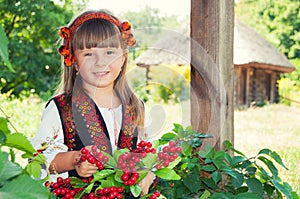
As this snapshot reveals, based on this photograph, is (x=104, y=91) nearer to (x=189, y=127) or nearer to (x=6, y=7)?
(x=189, y=127)

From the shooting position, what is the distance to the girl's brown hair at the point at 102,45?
4.43ft

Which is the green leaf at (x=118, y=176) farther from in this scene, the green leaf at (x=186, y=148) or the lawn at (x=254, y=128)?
A: the green leaf at (x=186, y=148)

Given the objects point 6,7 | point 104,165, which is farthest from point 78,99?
point 6,7

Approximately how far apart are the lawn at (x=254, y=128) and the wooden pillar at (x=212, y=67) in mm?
130

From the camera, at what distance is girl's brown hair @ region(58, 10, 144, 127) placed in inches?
53.2

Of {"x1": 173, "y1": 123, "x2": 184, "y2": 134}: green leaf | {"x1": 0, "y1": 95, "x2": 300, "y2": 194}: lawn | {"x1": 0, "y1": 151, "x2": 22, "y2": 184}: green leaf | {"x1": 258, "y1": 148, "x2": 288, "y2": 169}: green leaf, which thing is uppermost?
{"x1": 0, "y1": 151, "x2": 22, "y2": 184}: green leaf

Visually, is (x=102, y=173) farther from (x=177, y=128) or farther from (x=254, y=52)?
(x=254, y=52)

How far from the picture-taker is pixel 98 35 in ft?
4.43

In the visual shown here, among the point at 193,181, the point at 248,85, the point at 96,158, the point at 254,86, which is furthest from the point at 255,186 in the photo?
the point at 254,86

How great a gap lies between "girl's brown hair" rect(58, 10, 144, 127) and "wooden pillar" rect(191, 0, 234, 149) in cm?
24

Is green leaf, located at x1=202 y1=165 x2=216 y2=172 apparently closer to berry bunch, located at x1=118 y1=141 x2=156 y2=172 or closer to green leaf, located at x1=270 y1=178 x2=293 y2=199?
green leaf, located at x1=270 y1=178 x2=293 y2=199

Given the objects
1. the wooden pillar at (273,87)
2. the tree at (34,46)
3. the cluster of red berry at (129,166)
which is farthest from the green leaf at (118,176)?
the wooden pillar at (273,87)

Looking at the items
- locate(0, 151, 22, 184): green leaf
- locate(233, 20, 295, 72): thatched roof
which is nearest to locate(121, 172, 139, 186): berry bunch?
locate(0, 151, 22, 184): green leaf

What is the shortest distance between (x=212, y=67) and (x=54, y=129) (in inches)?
22.5
